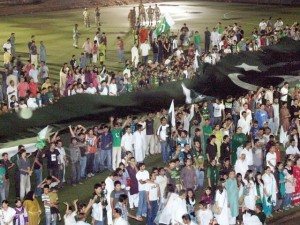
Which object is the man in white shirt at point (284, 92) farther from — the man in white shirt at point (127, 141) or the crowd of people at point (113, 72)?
the man in white shirt at point (127, 141)

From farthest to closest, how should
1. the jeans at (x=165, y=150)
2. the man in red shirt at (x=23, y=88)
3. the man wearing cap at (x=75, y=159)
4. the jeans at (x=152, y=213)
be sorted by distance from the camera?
the man in red shirt at (x=23, y=88) < the jeans at (x=165, y=150) < the man wearing cap at (x=75, y=159) < the jeans at (x=152, y=213)

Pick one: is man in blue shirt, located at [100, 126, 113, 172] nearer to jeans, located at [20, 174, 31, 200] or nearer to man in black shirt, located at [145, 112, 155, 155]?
man in black shirt, located at [145, 112, 155, 155]

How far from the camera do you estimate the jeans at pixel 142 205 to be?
14648mm

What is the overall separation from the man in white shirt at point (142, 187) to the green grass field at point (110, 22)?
13670 millimetres

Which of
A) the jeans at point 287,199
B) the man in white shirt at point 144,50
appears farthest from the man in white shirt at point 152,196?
the man in white shirt at point 144,50

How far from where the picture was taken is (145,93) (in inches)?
702

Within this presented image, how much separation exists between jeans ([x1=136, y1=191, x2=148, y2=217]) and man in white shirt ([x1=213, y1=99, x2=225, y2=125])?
5.62m

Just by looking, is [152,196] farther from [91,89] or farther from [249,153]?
[91,89]

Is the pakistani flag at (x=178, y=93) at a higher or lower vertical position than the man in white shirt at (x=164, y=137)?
higher

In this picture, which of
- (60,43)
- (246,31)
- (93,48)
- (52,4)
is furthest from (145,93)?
(52,4)

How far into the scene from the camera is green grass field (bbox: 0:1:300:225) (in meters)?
33.7

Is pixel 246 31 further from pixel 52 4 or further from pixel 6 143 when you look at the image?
pixel 6 143

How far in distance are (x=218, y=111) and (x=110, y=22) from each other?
27.4 metres

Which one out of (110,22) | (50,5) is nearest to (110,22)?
(110,22)
